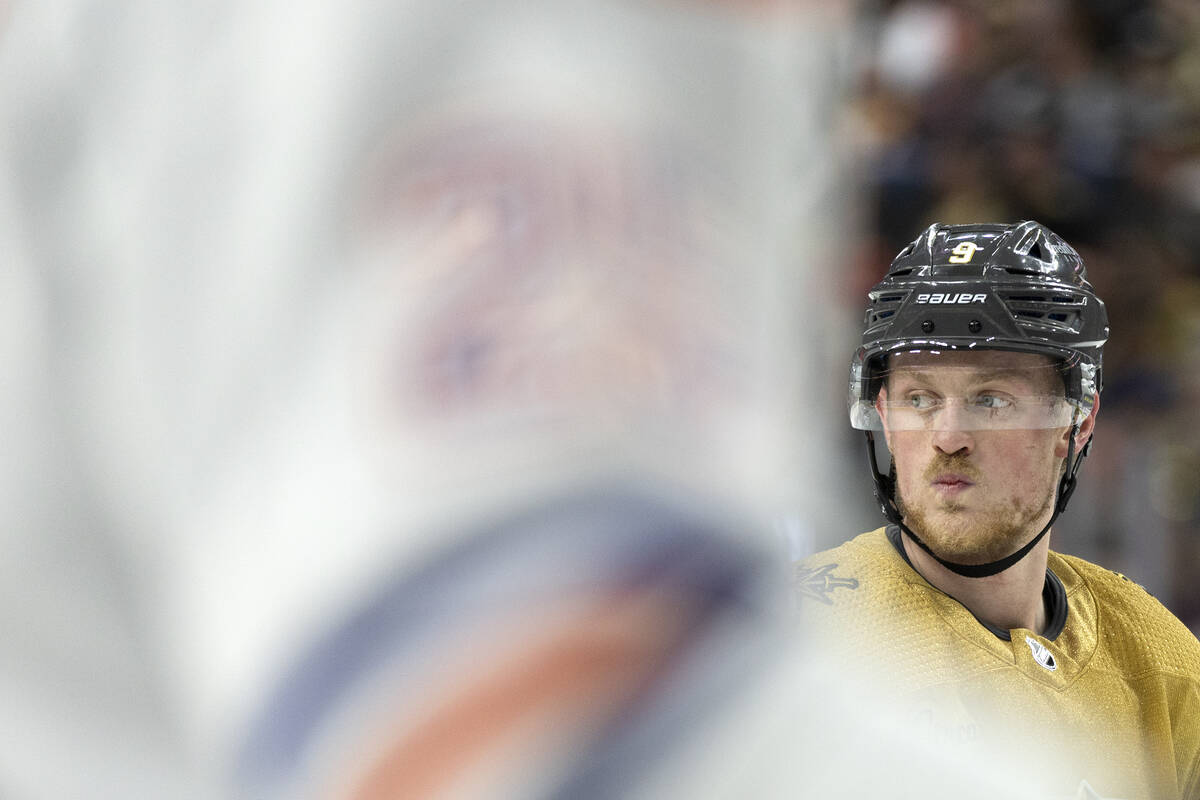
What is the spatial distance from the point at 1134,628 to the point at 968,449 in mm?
316

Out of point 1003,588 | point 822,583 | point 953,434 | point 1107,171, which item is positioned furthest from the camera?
point 1107,171

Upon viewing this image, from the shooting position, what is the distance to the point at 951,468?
974 mm

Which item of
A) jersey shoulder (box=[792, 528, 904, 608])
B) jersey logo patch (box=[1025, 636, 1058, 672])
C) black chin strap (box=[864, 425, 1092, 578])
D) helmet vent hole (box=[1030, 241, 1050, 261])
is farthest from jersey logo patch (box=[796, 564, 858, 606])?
helmet vent hole (box=[1030, 241, 1050, 261])

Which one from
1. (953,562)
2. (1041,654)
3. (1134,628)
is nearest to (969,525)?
(953,562)

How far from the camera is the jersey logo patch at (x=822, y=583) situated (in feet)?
2.15

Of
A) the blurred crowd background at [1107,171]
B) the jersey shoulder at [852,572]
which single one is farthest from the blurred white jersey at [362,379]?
the blurred crowd background at [1107,171]

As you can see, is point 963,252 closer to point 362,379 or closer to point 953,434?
point 953,434

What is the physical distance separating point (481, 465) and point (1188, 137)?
1755 mm

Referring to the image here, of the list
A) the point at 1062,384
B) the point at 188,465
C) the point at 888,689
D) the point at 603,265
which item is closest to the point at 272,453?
the point at 188,465

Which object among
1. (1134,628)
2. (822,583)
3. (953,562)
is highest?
(822,583)

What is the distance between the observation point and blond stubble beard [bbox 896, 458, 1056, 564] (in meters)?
0.99

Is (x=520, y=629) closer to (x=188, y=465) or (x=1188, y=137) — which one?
(x=188, y=465)

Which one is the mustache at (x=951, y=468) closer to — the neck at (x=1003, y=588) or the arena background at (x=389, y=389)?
the neck at (x=1003, y=588)

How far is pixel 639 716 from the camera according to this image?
39 centimetres
